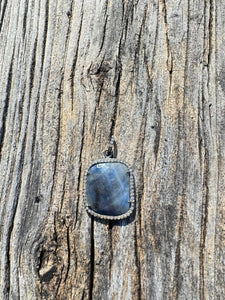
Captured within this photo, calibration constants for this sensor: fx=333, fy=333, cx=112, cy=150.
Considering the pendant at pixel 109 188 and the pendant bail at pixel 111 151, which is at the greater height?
the pendant bail at pixel 111 151

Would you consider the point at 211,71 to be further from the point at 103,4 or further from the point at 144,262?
the point at 144,262

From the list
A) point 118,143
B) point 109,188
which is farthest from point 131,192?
point 118,143

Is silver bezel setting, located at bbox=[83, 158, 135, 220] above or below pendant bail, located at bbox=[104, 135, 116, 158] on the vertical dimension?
below

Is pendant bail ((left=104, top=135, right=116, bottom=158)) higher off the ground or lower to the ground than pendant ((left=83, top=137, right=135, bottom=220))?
higher

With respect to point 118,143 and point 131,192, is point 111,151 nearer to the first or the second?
point 118,143
